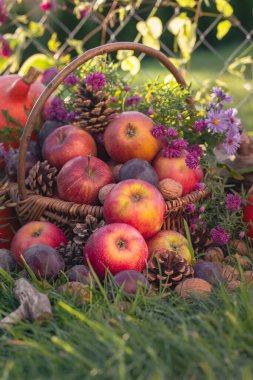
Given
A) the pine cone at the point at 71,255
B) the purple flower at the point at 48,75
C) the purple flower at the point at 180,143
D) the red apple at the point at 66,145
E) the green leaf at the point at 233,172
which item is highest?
the purple flower at the point at 180,143

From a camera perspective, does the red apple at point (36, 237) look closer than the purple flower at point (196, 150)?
Yes

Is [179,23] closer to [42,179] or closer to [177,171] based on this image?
[177,171]

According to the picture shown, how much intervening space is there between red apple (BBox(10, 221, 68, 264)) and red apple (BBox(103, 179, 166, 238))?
0.19 metres

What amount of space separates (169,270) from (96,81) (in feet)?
2.71

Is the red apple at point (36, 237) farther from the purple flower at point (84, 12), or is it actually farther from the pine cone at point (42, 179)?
the purple flower at point (84, 12)

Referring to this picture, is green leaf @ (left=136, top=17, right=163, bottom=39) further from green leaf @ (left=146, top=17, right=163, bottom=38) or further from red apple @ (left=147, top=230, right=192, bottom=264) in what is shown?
red apple @ (left=147, top=230, right=192, bottom=264)

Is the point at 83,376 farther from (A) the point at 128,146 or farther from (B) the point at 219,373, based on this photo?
(A) the point at 128,146

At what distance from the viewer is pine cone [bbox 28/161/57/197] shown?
2.49 m

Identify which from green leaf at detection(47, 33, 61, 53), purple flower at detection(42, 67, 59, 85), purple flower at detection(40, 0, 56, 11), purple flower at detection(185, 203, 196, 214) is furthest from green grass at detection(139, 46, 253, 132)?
purple flower at detection(185, 203, 196, 214)

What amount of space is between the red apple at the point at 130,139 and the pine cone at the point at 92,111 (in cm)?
6

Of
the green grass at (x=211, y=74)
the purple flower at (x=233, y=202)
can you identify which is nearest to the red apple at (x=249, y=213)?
the purple flower at (x=233, y=202)

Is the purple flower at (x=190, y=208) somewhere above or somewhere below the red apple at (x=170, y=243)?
above

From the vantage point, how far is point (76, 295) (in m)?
1.98

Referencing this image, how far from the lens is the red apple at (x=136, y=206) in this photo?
230 cm
